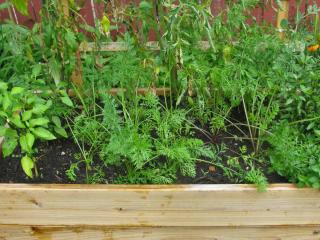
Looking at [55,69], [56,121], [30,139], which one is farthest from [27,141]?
[55,69]

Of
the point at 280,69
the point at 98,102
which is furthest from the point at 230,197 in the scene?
the point at 98,102

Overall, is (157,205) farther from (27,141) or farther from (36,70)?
(36,70)

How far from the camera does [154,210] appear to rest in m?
1.40

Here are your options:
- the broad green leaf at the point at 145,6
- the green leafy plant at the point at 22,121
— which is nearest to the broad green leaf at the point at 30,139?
the green leafy plant at the point at 22,121

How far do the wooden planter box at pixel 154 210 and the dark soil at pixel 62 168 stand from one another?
0.39 ft

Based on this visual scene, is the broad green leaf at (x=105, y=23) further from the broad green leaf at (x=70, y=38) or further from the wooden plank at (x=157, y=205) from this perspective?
the wooden plank at (x=157, y=205)

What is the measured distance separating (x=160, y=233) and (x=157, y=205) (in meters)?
0.17

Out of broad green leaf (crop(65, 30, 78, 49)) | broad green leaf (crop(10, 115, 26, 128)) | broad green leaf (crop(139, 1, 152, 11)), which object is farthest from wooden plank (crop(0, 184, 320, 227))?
broad green leaf (crop(139, 1, 152, 11))

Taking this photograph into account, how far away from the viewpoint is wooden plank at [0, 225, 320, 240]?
1.48 m

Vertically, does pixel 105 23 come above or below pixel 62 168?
above

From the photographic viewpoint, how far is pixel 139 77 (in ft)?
5.29

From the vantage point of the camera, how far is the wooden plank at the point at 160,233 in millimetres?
1479

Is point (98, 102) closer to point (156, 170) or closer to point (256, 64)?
point (156, 170)

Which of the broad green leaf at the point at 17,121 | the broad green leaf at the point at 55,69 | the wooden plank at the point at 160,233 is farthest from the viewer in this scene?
the broad green leaf at the point at 55,69
